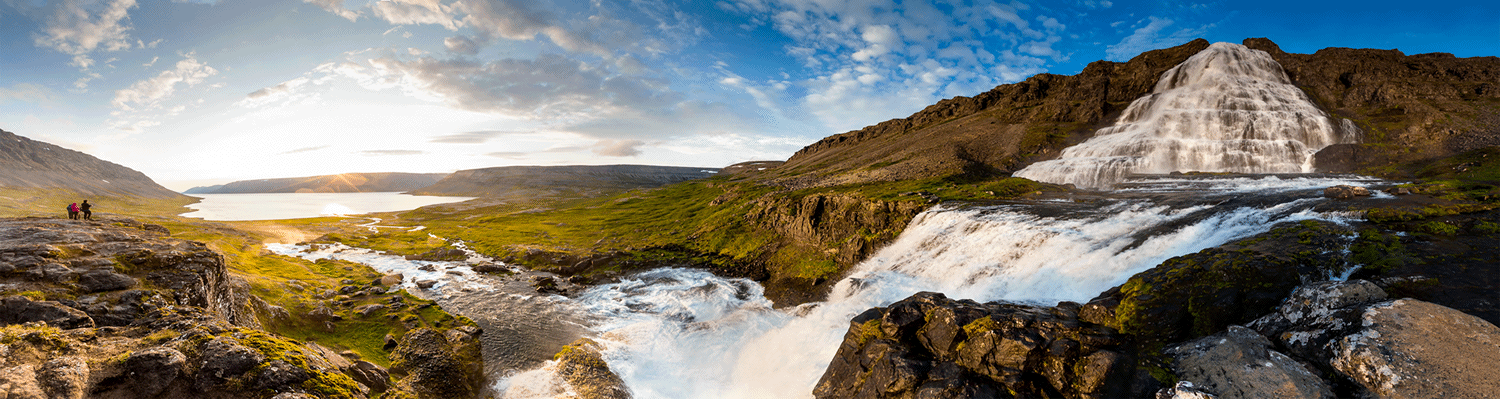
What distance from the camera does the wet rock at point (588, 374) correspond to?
65.9 ft

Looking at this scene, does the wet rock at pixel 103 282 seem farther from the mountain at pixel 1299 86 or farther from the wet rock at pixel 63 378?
the mountain at pixel 1299 86

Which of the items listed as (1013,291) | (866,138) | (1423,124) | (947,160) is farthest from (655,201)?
(1423,124)

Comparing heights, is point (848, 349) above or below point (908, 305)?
below

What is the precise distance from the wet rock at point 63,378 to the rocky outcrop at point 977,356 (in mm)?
17655

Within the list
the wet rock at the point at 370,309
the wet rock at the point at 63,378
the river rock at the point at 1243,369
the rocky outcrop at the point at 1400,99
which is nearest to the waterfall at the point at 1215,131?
the rocky outcrop at the point at 1400,99

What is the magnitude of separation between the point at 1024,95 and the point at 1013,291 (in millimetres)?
107524

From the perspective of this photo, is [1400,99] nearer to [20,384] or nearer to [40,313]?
[20,384]

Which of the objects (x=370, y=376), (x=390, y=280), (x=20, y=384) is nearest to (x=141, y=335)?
(x=20, y=384)

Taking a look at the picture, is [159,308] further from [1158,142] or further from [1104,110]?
[1104,110]

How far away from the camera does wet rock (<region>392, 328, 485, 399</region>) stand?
19188 mm

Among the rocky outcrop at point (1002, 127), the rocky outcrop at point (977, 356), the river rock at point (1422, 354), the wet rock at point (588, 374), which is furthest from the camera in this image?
the rocky outcrop at point (1002, 127)

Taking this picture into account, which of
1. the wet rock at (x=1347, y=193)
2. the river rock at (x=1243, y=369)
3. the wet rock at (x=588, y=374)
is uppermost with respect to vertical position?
the wet rock at (x=1347, y=193)

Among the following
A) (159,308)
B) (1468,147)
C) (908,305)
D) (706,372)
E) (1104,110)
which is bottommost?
(706,372)

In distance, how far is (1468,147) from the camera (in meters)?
46.8
